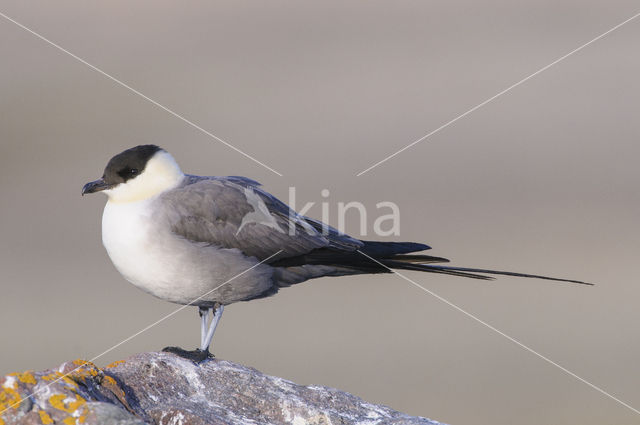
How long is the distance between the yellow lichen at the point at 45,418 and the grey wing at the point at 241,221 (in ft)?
8.06

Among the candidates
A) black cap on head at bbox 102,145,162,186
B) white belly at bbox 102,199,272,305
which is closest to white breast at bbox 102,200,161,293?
white belly at bbox 102,199,272,305

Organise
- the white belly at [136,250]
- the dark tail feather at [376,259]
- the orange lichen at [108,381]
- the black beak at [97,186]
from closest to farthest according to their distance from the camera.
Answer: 1. the orange lichen at [108,381]
2. the white belly at [136,250]
3. the black beak at [97,186]
4. the dark tail feather at [376,259]

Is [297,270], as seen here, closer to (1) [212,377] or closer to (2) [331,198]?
(1) [212,377]

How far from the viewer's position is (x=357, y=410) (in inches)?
182

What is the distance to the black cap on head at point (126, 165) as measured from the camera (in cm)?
607

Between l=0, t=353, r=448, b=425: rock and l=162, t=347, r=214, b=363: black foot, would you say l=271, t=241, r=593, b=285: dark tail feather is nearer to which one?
l=162, t=347, r=214, b=363: black foot

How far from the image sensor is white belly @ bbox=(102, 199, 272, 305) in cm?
570

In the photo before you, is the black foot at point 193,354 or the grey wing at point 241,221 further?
the grey wing at point 241,221

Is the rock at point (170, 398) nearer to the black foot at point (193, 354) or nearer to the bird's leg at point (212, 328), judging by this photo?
the black foot at point (193, 354)

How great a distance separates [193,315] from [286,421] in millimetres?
11080

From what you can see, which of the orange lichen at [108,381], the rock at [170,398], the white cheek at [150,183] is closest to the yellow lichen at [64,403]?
the rock at [170,398]

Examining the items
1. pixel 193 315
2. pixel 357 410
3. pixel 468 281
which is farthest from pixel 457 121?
pixel 357 410

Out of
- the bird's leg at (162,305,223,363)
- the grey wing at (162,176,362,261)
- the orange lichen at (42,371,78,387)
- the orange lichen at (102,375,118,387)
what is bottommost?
the bird's leg at (162,305,223,363)

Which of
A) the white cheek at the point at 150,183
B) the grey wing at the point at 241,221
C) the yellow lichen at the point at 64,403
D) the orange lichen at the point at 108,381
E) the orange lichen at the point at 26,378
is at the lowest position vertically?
the orange lichen at the point at 108,381
